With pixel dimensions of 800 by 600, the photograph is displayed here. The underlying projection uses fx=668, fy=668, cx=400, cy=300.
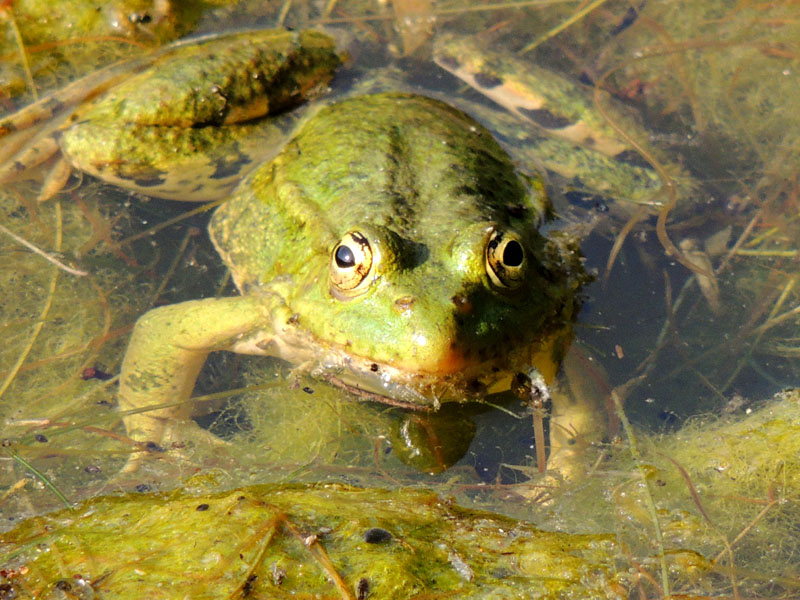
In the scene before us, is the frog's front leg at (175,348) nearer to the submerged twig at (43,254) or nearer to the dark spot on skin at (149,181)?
the submerged twig at (43,254)

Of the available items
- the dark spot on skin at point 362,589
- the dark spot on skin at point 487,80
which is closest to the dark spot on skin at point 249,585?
the dark spot on skin at point 362,589

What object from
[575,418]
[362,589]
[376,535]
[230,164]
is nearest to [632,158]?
[575,418]

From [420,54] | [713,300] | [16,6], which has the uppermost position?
[16,6]

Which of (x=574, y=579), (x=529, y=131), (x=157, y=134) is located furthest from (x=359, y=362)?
(x=529, y=131)

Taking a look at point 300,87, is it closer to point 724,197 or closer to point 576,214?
point 576,214

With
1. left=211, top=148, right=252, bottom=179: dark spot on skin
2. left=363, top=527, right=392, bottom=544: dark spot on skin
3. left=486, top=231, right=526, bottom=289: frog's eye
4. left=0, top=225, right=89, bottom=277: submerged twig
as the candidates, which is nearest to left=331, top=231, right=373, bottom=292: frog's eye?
left=486, top=231, right=526, bottom=289: frog's eye

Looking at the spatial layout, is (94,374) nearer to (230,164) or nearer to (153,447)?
(153,447)
